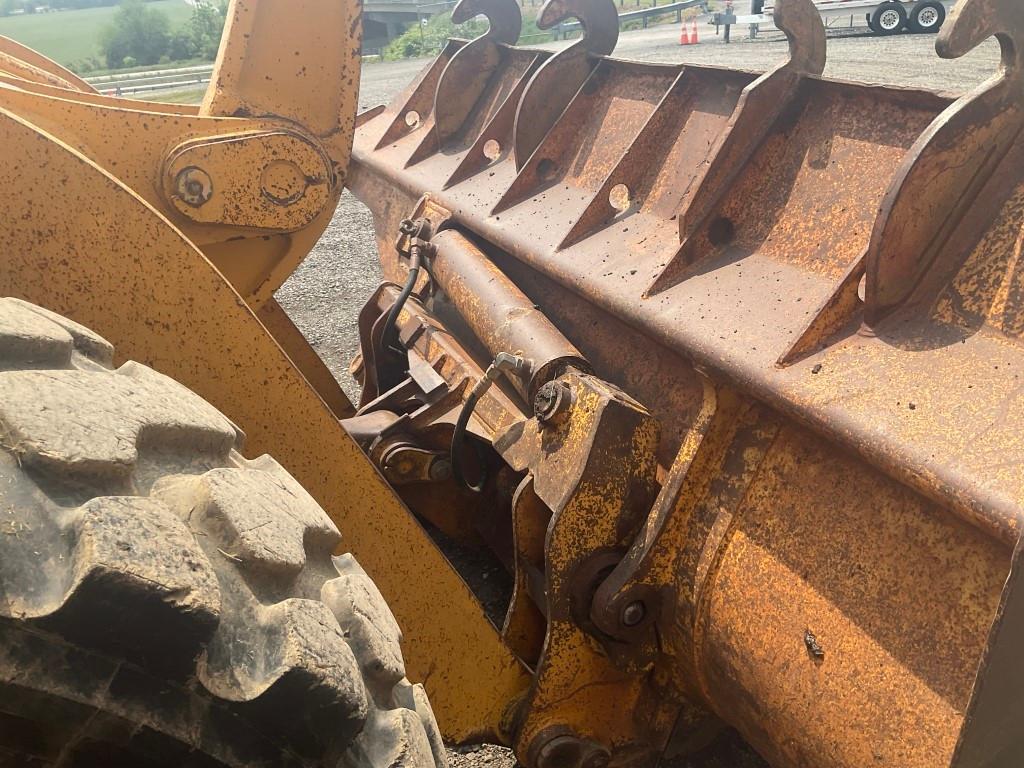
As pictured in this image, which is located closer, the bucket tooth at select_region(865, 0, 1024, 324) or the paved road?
the bucket tooth at select_region(865, 0, 1024, 324)

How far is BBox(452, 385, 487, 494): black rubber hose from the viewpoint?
2.11m

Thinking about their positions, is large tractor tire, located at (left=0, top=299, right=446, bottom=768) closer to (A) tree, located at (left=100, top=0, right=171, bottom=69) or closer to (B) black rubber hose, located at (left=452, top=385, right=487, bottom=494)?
(B) black rubber hose, located at (left=452, top=385, right=487, bottom=494)

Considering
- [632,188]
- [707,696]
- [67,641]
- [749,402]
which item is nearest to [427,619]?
[707,696]

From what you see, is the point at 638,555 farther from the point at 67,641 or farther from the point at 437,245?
the point at 437,245

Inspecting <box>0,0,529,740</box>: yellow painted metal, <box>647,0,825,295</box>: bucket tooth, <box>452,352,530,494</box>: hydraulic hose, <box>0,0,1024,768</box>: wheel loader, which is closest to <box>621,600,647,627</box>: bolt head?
Answer: <box>0,0,1024,768</box>: wheel loader

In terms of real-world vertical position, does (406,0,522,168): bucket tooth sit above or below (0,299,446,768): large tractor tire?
above

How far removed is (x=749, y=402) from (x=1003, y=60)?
2.42 ft

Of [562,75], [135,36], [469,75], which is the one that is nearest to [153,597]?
[562,75]

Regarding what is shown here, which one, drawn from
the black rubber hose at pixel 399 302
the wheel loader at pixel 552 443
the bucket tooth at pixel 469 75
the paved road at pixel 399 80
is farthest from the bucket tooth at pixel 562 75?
the bucket tooth at pixel 469 75

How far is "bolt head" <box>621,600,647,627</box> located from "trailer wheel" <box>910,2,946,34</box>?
19.4 m

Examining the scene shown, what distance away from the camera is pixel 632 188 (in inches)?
97.6

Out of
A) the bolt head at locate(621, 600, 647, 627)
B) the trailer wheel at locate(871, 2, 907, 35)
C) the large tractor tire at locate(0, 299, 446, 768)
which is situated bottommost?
the bolt head at locate(621, 600, 647, 627)

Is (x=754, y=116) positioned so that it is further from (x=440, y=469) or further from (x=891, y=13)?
(x=891, y=13)

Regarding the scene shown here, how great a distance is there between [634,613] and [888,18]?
65.1 ft
